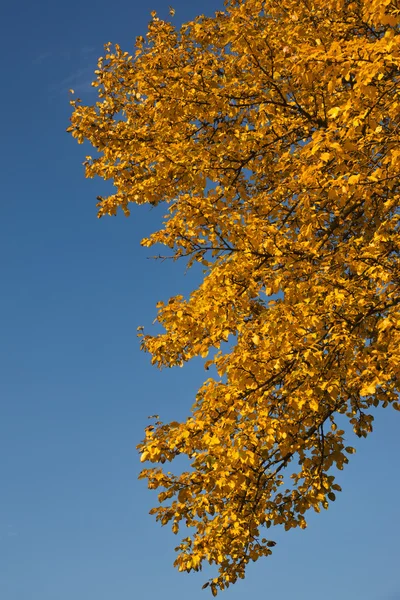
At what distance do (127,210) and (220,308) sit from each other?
12.8 feet

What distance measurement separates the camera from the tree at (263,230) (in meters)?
7.12

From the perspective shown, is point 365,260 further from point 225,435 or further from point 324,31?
point 324,31

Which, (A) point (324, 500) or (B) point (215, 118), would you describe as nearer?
(A) point (324, 500)

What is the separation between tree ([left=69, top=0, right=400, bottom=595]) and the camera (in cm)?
712

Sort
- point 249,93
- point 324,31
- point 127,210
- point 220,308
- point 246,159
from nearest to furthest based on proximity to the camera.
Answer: point 220,308 < point 324,31 < point 249,93 < point 246,159 < point 127,210

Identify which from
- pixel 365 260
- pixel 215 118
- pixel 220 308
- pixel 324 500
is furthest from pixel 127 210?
pixel 324 500

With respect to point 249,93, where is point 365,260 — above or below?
below

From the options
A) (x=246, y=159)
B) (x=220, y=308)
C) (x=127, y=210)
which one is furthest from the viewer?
(x=127, y=210)

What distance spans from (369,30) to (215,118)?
296 cm

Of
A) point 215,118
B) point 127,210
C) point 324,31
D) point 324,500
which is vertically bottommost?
point 324,500

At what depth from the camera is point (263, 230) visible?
25.7 feet

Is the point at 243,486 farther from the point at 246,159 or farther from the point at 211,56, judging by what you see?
the point at 211,56

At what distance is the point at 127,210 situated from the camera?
36.1 ft

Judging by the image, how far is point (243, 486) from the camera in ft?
26.8
